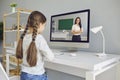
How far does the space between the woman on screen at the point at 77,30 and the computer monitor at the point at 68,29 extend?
16 millimetres

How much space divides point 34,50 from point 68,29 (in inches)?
27.7

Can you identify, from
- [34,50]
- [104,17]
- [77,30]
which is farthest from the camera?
[104,17]

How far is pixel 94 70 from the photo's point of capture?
113 centimetres

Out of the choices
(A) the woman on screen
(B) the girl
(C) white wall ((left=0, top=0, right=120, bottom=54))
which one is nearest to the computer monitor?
(A) the woman on screen

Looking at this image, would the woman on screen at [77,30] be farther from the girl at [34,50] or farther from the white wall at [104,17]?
the girl at [34,50]

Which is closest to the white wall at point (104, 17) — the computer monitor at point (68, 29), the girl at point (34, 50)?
the computer monitor at point (68, 29)

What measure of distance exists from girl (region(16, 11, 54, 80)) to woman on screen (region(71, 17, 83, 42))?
1.64ft

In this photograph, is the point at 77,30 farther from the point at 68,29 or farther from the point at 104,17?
the point at 104,17

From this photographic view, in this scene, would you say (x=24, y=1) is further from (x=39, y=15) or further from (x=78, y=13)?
(x=39, y=15)

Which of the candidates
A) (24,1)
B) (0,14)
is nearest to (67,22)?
(24,1)

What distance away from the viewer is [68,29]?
5.86 feet

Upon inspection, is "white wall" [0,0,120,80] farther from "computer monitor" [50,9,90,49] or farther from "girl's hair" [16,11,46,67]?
"girl's hair" [16,11,46,67]

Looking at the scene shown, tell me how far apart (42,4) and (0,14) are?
2.23 metres

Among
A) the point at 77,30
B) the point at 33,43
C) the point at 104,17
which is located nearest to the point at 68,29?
the point at 77,30
